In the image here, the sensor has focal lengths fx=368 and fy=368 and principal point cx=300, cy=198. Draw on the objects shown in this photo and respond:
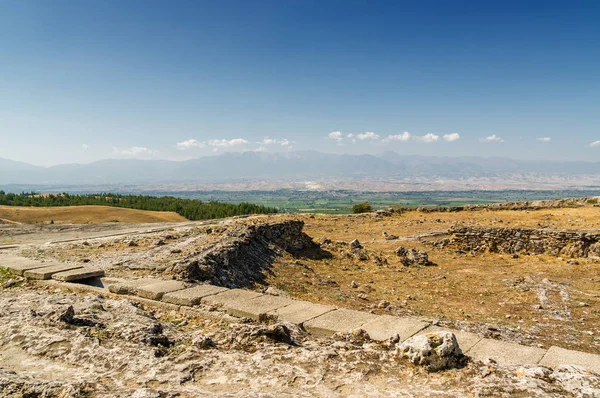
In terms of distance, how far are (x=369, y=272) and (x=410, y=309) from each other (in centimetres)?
513

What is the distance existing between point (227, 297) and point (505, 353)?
459 centimetres

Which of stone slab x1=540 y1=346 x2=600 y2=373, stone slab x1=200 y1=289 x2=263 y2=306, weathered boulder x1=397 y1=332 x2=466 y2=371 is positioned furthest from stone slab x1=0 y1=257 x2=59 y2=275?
stone slab x1=540 y1=346 x2=600 y2=373

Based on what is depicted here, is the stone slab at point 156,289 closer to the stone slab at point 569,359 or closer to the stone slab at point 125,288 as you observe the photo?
the stone slab at point 125,288

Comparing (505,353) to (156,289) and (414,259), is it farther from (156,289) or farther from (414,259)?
(414,259)

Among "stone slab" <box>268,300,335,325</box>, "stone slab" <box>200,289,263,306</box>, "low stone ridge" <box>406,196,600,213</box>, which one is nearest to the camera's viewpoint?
"stone slab" <box>268,300,335,325</box>

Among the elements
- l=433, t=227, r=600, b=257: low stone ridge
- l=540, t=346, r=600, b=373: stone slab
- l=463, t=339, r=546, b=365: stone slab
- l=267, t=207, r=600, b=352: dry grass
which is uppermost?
l=540, t=346, r=600, b=373: stone slab

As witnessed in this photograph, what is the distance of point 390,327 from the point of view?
5.50 meters

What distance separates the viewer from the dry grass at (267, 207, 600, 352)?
10.5m

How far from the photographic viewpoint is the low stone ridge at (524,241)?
1808 centimetres

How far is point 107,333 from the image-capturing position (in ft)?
17.1

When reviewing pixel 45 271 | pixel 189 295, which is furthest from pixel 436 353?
pixel 45 271

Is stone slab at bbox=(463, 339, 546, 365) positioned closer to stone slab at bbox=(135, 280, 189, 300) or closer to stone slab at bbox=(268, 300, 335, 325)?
stone slab at bbox=(268, 300, 335, 325)

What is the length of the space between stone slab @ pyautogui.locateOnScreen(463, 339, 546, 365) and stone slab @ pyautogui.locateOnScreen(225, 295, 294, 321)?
3132 millimetres

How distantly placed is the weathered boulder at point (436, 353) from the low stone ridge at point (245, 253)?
6850 millimetres
